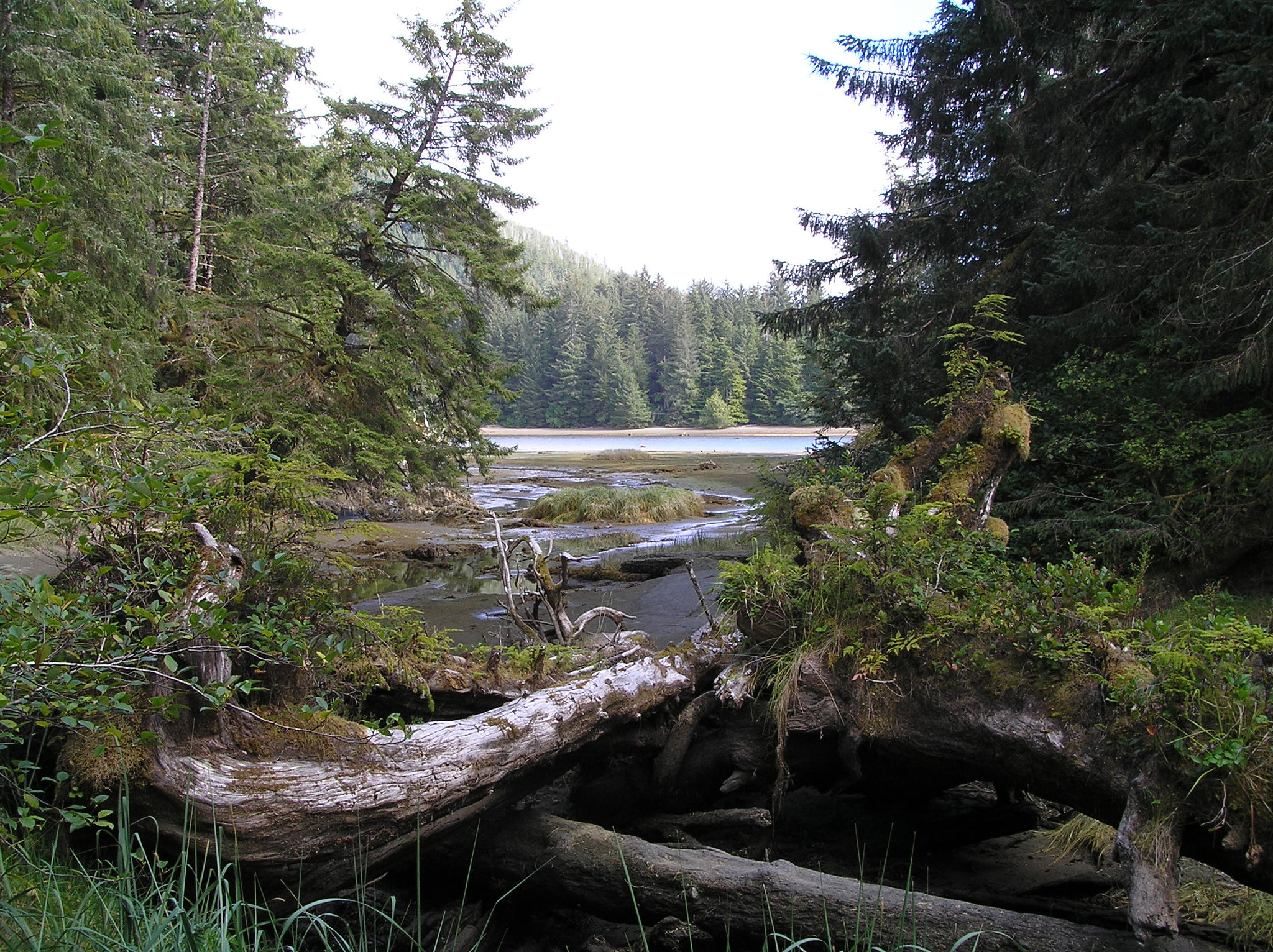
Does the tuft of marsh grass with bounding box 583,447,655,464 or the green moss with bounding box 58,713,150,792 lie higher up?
the green moss with bounding box 58,713,150,792

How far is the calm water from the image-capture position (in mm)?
61922

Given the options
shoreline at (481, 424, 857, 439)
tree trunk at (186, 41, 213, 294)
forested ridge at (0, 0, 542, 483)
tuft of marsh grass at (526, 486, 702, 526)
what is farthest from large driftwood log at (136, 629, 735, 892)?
shoreline at (481, 424, 857, 439)

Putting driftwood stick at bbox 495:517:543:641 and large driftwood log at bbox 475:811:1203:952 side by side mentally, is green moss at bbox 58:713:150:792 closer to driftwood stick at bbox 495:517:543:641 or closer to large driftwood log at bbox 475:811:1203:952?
large driftwood log at bbox 475:811:1203:952

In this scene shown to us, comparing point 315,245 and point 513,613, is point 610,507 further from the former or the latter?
point 513,613

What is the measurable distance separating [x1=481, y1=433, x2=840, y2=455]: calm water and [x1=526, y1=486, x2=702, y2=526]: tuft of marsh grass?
1448 inches

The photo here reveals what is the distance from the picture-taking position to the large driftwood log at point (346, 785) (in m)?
2.95

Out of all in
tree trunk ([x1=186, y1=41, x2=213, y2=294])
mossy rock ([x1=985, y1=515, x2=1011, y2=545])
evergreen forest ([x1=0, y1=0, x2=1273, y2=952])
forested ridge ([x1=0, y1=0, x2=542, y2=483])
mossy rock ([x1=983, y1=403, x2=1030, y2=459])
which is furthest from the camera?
tree trunk ([x1=186, y1=41, x2=213, y2=294])

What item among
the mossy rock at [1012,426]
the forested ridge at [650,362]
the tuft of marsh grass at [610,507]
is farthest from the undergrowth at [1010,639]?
the forested ridge at [650,362]

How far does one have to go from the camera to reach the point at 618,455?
174ft

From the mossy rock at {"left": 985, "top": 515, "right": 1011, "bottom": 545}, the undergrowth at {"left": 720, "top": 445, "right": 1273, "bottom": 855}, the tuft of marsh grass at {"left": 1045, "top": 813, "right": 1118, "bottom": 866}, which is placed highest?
the mossy rock at {"left": 985, "top": 515, "right": 1011, "bottom": 545}

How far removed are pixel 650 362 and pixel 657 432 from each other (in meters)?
14.2

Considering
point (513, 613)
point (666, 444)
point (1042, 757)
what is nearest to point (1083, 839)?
point (1042, 757)

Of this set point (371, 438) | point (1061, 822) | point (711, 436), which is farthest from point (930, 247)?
point (711, 436)

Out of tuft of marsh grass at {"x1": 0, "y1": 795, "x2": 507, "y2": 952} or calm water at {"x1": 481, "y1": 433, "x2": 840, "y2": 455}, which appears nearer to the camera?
tuft of marsh grass at {"x1": 0, "y1": 795, "x2": 507, "y2": 952}
